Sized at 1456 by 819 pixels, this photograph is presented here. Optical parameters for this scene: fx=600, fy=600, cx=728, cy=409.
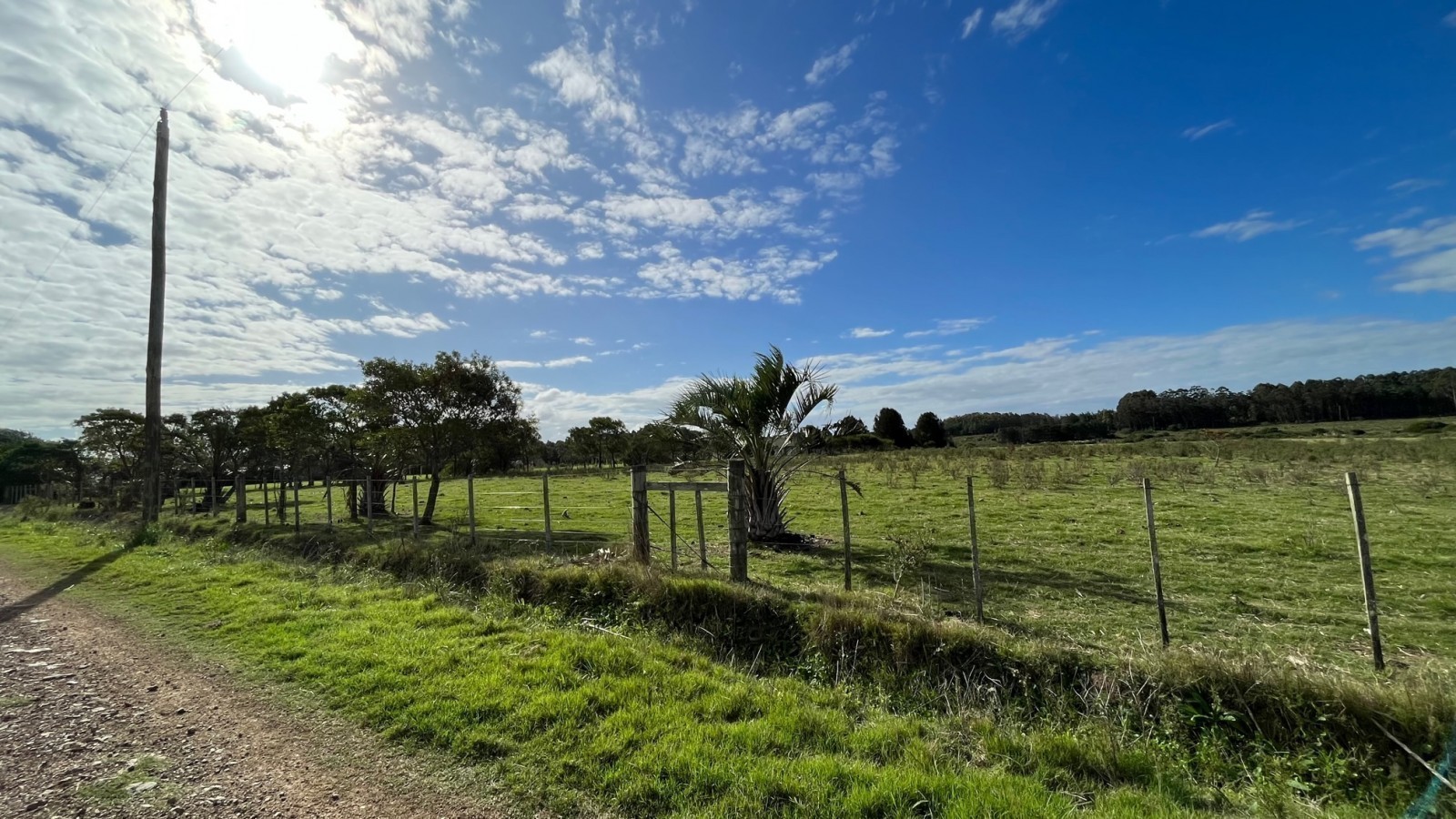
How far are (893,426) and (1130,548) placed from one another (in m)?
59.6

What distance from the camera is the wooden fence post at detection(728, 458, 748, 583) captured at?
26.9 feet

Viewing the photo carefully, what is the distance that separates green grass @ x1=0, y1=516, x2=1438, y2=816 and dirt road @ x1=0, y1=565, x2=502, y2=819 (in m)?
0.34

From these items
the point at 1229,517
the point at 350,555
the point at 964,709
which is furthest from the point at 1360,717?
the point at 350,555

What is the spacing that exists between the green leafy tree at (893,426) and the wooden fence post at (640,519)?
5827 centimetres

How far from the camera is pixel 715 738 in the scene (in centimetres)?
420

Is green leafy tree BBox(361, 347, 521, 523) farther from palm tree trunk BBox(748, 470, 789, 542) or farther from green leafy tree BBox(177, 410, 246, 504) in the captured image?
green leafy tree BBox(177, 410, 246, 504)

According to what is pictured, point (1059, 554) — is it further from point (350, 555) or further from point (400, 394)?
point (400, 394)

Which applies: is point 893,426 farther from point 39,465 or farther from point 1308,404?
point 39,465

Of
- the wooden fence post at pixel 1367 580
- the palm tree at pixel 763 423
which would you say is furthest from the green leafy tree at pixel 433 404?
the wooden fence post at pixel 1367 580

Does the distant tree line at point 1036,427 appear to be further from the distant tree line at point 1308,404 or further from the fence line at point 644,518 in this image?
the fence line at point 644,518

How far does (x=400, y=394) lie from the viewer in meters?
21.0

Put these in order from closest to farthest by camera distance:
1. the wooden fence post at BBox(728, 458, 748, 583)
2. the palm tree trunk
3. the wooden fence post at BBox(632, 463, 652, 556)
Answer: the wooden fence post at BBox(728, 458, 748, 583)
the wooden fence post at BBox(632, 463, 652, 556)
the palm tree trunk

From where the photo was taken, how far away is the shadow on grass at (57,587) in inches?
344

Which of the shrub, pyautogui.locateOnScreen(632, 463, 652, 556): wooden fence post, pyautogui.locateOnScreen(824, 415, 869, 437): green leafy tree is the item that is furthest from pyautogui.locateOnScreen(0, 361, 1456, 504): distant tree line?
the shrub
